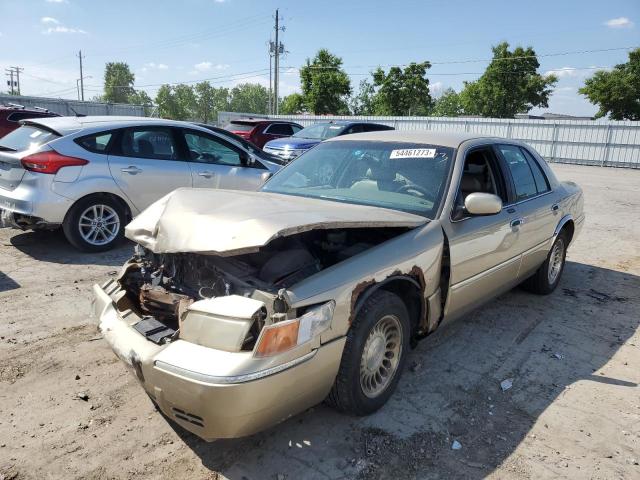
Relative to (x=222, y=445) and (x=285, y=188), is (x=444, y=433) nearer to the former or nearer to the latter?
(x=222, y=445)

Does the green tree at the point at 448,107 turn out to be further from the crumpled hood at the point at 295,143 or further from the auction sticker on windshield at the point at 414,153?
the auction sticker on windshield at the point at 414,153

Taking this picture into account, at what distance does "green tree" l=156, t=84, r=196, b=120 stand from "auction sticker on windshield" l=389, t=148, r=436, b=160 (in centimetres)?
12110

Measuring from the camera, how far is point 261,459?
2.62m

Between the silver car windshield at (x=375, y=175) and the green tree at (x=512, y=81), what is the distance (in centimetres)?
4385

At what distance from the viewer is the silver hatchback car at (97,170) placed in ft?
18.7

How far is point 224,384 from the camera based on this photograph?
7.20 ft

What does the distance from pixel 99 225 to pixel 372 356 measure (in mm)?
4520

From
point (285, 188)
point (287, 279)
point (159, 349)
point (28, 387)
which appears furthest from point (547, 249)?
point (28, 387)

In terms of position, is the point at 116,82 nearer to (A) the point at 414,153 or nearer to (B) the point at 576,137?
(B) the point at 576,137

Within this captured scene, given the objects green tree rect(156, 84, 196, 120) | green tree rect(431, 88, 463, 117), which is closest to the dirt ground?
green tree rect(431, 88, 463, 117)

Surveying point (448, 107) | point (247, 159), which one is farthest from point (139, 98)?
point (247, 159)

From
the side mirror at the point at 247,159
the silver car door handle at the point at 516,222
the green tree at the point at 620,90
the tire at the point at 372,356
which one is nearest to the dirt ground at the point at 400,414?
the tire at the point at 372,356

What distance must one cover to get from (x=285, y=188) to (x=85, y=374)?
2064 mm

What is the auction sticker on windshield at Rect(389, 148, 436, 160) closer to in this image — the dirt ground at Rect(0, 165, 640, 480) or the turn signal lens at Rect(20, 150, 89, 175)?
the dirt ground at Rect(0, 165, 640, 480)
